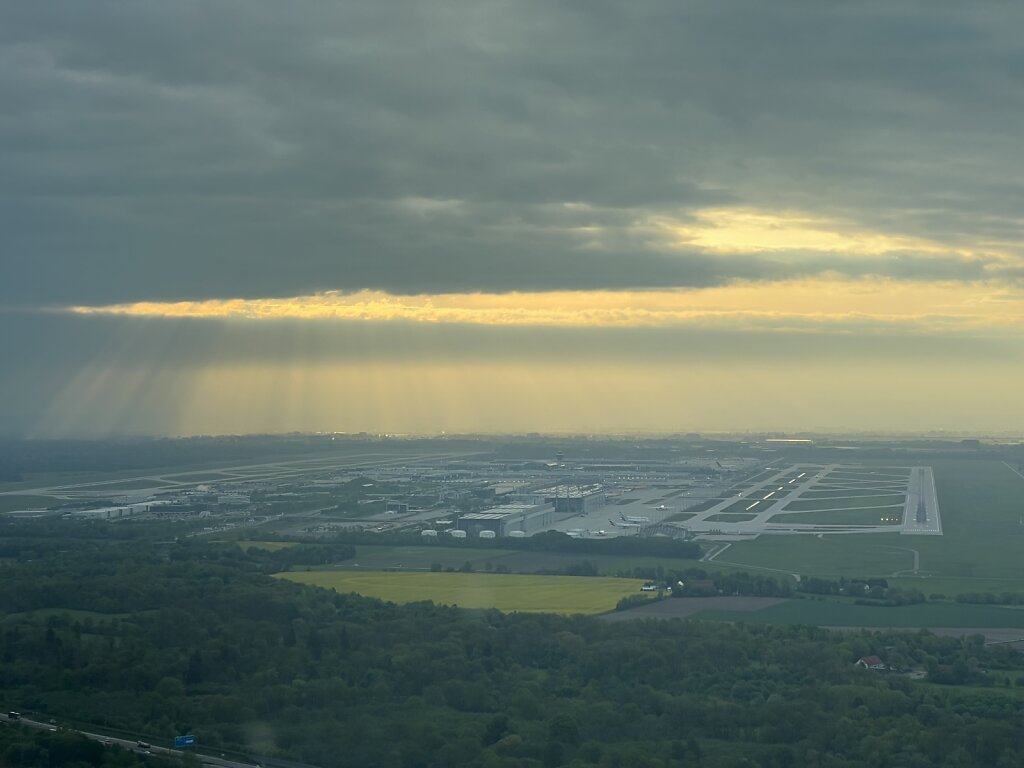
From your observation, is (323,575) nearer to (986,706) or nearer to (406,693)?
(406,693)

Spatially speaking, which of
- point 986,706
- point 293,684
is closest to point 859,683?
point 986,706

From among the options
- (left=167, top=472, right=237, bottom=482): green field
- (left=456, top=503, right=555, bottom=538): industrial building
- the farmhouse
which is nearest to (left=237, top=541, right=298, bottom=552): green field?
(left=456, top=503, right=555, bottom=538): industrial building

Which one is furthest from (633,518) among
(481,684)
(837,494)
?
(481,684)

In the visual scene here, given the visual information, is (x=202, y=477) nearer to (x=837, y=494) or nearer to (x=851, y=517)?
(x=837, y=494)

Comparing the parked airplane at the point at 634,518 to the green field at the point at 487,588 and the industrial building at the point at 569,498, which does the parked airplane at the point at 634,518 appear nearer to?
the industrial building at the point at 569,498

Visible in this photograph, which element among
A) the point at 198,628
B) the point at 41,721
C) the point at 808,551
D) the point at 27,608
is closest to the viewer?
the point at 41,721

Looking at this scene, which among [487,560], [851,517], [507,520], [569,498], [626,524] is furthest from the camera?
[569,498]

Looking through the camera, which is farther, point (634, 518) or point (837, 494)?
point (837, 494)
